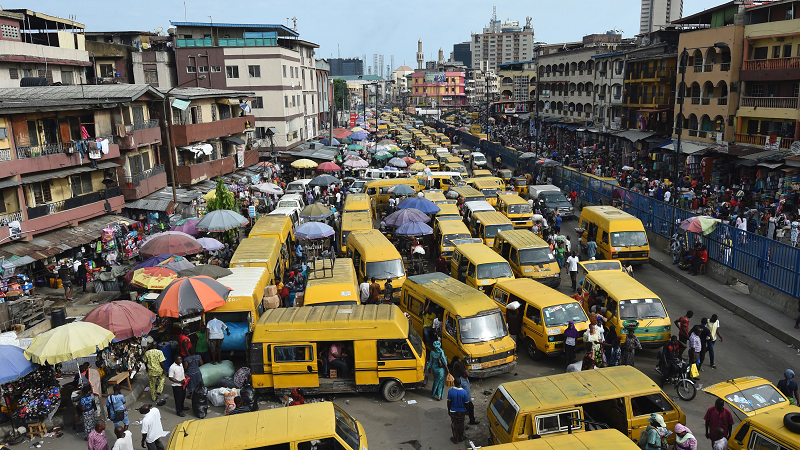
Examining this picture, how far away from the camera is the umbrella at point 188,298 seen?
13.7m

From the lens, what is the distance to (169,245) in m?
19.1

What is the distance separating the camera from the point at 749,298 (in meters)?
18.8

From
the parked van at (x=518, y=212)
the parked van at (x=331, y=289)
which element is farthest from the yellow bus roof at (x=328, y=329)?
the parked van at (x=518, y=212)

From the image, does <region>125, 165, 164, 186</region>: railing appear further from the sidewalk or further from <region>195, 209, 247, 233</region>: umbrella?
the sidewalk

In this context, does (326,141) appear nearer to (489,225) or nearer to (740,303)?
(489,225)

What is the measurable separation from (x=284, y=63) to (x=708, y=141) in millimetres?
33734

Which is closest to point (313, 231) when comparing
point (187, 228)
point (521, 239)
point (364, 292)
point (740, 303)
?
point (187, 228)

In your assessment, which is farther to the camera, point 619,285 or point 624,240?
point 624,240

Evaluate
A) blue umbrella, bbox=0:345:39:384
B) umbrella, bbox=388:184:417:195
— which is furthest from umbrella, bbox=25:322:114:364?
umbrella, bbox=388:184:417:195

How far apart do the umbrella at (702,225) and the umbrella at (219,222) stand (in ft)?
56.4

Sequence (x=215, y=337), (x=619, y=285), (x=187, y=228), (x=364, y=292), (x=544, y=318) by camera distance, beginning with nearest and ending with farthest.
A: (x=215, y=337) < (x=544, y=318) < (x=619, y=285) < (x=364, y=292) < (x=187, y=228)

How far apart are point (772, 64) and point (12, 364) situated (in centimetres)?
3828

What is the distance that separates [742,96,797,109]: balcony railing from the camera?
3131 centimetres

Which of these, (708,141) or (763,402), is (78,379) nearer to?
(763,402)
